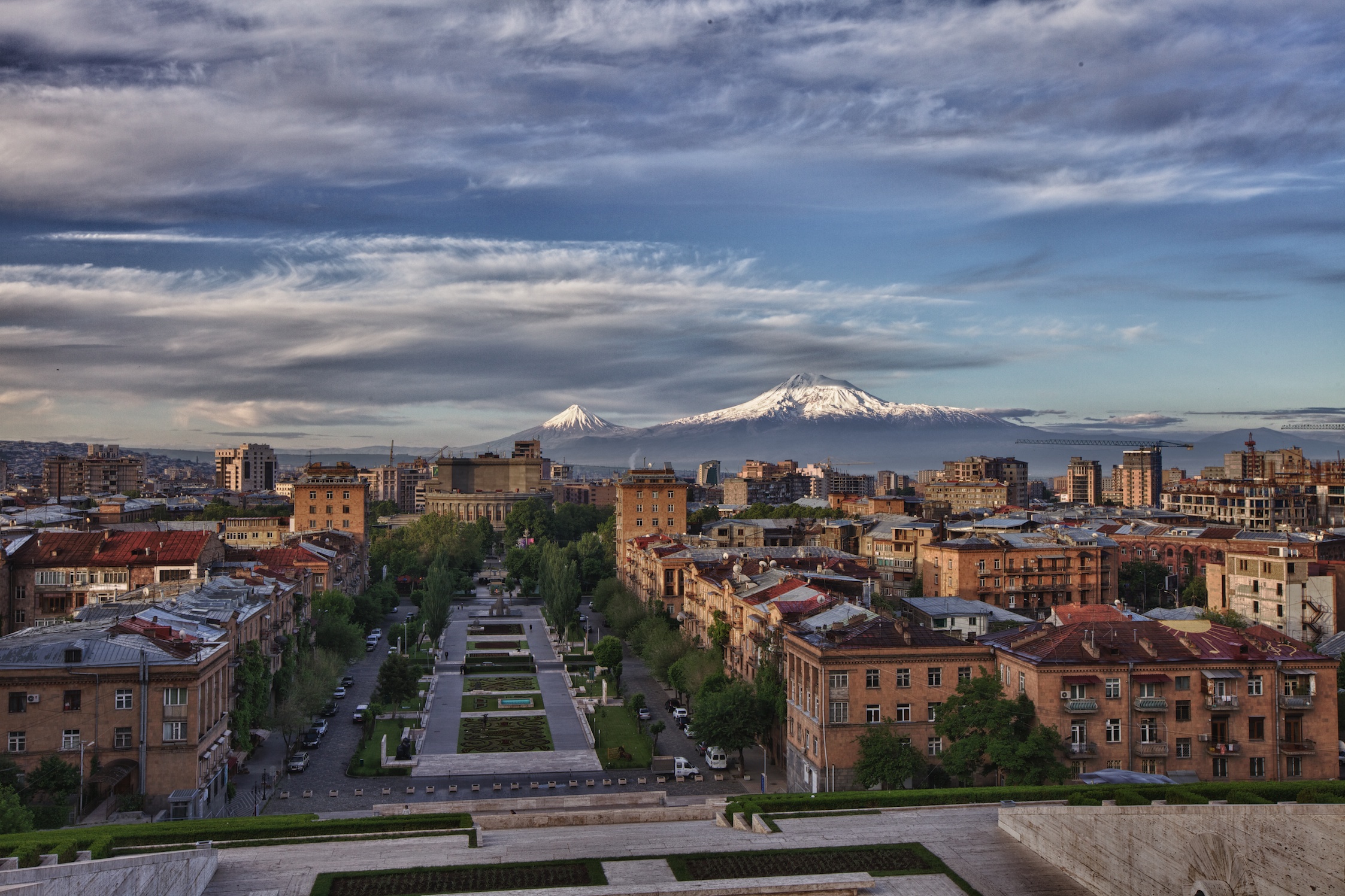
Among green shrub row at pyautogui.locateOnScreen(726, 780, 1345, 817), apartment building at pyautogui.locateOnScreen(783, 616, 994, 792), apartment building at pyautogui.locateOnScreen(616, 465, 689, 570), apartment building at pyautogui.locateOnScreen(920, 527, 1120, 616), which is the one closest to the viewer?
green shrub row at pyautogui.locateOnScreen(726, 780, 1345, 817)

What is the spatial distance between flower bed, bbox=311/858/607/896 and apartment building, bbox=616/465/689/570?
317 ft

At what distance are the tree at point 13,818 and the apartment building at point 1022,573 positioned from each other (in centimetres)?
6560

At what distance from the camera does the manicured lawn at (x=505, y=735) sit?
61.8m

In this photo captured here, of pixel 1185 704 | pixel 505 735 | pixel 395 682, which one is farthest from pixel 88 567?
pixel 1185 704

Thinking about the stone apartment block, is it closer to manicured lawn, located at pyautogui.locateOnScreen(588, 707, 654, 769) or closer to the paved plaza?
manicured lawn, located at pyautogui.locateOnScreen(588, 707, 654, 769)

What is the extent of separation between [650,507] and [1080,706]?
8742 cm

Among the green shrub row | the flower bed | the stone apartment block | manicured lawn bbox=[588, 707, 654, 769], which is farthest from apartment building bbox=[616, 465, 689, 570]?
the flower bed

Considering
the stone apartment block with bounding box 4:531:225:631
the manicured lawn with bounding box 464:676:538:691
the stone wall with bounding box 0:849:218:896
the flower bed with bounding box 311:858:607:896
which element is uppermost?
the stone apartment block with bounding box 4:531:225:631

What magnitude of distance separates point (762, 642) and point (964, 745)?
16.9 m

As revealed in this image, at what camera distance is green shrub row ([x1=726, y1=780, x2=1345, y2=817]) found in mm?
35844

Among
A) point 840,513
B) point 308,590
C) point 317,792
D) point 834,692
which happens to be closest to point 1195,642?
point 834,692

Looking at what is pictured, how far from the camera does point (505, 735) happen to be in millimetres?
64938

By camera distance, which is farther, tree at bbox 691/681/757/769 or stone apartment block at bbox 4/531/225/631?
stone apartment block at bbox 4/531/225/631

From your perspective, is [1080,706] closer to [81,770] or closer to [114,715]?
[114,715]
